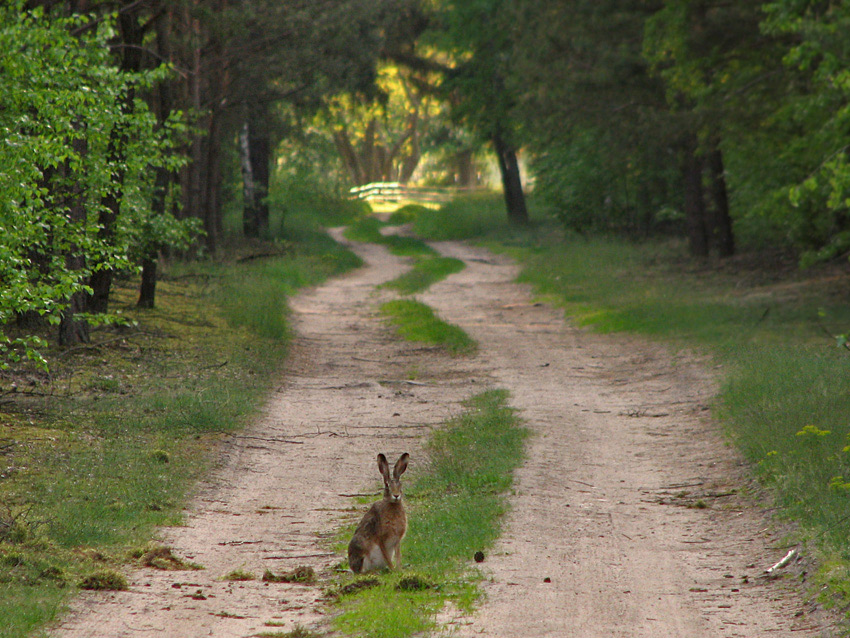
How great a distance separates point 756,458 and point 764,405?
Answer: 137 cm

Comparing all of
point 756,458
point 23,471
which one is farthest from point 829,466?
point 23,471

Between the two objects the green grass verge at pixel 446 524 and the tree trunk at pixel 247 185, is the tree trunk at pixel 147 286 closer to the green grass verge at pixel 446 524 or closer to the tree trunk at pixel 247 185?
the green grass verge at pixel 446 524

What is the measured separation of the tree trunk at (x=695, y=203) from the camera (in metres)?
25.2

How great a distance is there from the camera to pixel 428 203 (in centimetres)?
5762

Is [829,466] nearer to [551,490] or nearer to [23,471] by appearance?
[551,490]

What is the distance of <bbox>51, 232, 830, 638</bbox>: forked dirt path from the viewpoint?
210 inches

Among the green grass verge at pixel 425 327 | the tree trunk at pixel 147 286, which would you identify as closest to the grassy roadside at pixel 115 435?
the tree trunk at pixel 147 286

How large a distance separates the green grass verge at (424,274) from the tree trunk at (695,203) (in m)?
7.41

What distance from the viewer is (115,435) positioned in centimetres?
959

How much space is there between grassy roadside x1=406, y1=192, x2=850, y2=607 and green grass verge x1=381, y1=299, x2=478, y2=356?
9.91 feet

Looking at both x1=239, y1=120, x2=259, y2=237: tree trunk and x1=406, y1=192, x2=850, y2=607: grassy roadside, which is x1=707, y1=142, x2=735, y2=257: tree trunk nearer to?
x1=406, y1=192, x2=850, y2=607: grassy roadside

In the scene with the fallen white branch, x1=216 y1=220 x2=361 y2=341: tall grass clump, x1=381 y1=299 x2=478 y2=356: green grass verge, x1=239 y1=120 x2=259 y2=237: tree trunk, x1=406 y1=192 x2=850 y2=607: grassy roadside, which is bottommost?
the fallen white branch

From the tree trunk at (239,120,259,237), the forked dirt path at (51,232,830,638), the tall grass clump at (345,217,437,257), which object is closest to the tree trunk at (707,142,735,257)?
the forked dirt path at (51,232,830,638)

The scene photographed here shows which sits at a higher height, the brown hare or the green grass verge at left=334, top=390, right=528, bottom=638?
the brown hare
